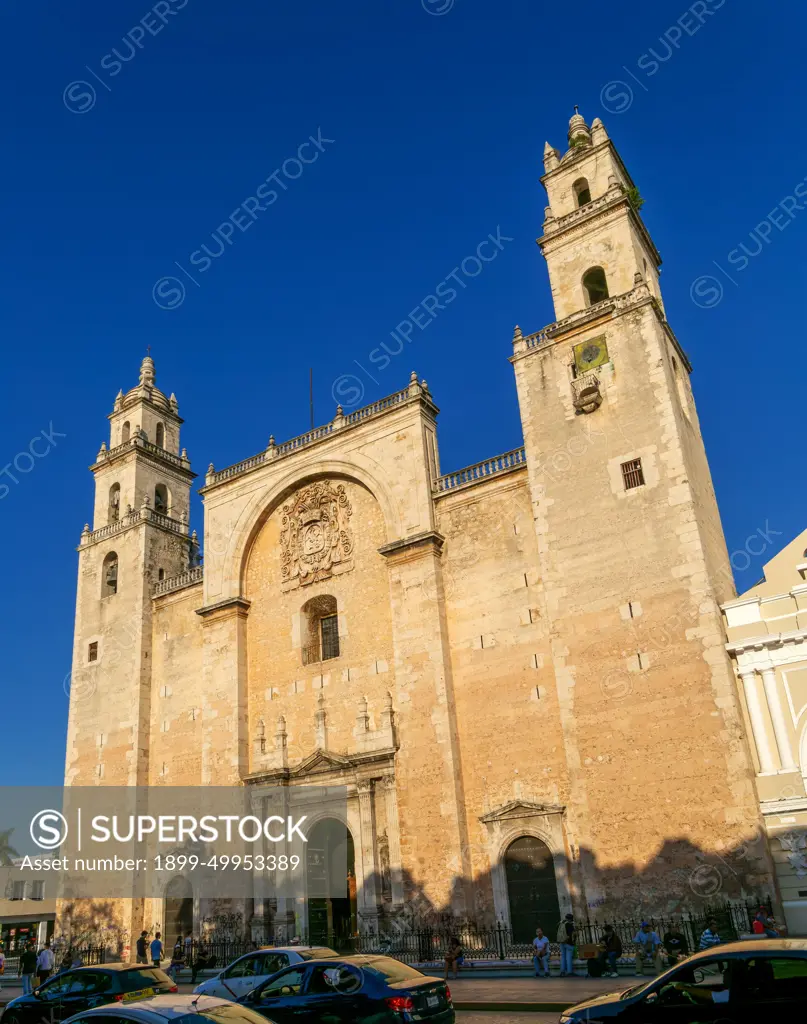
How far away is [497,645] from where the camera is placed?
917 inches

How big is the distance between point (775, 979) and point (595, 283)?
22.4m

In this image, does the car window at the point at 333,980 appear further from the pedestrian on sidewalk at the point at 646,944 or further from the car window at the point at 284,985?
the pedestrian on sidewalk at the point at 646,944

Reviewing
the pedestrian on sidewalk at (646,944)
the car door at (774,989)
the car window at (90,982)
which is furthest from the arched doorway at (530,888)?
the car door at (774,989)

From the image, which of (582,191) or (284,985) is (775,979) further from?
(582,191)

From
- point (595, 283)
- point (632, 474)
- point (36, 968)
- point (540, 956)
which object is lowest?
point (540, 956)

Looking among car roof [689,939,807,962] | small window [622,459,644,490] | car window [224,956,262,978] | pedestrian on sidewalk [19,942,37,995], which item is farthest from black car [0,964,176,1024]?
small window [622,459,644,490]

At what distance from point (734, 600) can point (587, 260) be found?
1151 centimetres

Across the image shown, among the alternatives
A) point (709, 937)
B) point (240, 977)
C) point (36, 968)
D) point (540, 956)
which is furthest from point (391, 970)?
point (36, 968)

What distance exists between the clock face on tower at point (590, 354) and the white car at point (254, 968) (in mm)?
16529

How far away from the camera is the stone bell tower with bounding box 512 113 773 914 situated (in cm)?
1869

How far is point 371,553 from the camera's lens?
2675 centimetres

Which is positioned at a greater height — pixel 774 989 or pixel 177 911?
pixel 177 911

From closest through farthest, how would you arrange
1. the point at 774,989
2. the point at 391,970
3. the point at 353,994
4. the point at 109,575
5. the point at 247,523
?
the point at 774,989, the point at 353,994, the point at 391,970, the point at 247,523, the point at 109,575

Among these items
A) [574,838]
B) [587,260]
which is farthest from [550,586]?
[587,260]
